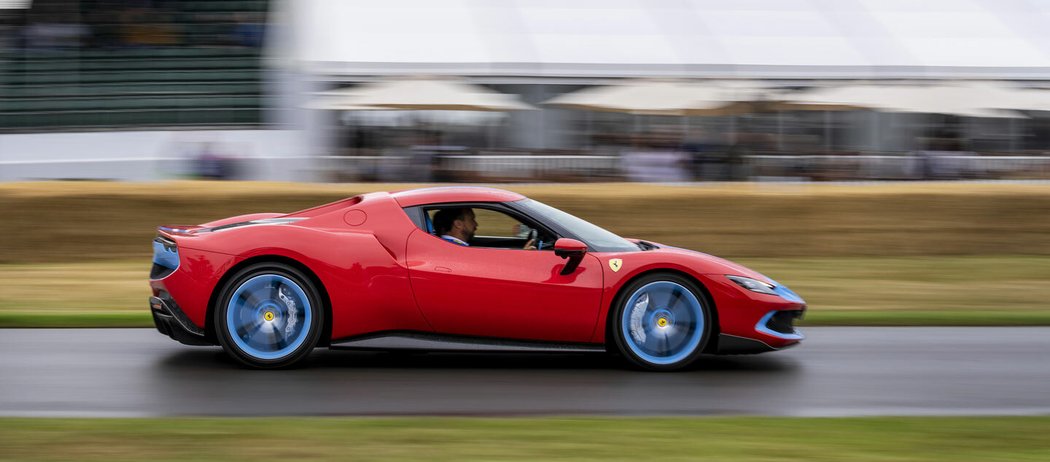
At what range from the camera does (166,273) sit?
22.1 feet

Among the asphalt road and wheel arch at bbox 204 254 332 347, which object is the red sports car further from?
the asphalt road

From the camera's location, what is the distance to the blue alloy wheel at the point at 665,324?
676cm

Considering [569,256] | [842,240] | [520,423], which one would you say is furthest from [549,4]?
[520,423]

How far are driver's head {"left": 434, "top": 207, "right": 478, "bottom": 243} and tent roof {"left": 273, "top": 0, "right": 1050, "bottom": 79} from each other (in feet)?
41.5

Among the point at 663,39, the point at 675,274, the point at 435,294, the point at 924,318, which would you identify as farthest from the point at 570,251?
the point at 663,39

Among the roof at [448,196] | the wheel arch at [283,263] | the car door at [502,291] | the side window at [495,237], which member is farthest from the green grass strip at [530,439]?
the roof at [448,196]

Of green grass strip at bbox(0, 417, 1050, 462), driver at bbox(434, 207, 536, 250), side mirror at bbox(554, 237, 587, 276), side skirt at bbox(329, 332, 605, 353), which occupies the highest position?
driver at bbox(434, 207, 536, 250)

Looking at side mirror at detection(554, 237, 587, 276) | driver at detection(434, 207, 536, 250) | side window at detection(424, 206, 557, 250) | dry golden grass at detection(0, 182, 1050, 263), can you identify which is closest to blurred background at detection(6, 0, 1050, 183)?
dry golden grass at detection(0, 182, 1050, 263)

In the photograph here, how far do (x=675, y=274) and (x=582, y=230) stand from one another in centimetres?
63

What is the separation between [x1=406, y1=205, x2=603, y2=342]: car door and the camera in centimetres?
658

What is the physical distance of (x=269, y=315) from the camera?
6656 mm

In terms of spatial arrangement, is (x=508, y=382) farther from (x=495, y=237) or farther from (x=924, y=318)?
(x=924, y=318)

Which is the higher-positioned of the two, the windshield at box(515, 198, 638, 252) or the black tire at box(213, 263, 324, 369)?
the windshield at box(515, 198, 638, 252)

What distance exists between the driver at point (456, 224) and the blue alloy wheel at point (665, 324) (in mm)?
741
